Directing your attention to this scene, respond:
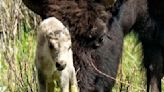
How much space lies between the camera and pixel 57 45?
174 centimetres

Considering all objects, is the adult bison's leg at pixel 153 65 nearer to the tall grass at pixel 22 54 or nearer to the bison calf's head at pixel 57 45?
the tall grass at pixel 22 54

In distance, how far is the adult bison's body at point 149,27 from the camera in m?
4.18

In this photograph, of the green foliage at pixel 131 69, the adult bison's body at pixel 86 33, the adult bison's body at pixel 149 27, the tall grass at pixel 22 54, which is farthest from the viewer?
the green foliage at pixel 131 69

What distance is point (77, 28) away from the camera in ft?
10.4

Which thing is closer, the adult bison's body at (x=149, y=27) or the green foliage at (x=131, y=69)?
the adult bison's body at (x=149, y=27)

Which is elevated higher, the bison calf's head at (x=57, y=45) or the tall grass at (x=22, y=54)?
the bison calf's head at (x=57, y=45)

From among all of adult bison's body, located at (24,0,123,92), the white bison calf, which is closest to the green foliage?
adult bison's body, located at (24,0,123,92)

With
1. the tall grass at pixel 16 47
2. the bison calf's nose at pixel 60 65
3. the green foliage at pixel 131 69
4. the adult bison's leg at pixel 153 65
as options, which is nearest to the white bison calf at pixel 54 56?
the bison calf's nose at pixel 60 65

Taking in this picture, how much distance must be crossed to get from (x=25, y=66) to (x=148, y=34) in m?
1.09

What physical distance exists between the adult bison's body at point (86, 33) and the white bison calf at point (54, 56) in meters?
1.15

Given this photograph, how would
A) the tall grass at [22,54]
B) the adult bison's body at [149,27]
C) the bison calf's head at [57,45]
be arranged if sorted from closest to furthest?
the bison calf's head at [57,45] → the adult bison's body at [149,27] → the tall grass at [22,54]

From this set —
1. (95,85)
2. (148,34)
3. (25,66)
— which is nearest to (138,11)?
(148,34)

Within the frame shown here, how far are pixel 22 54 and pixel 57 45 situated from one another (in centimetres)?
303

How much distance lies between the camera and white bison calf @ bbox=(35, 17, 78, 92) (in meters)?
1.75
